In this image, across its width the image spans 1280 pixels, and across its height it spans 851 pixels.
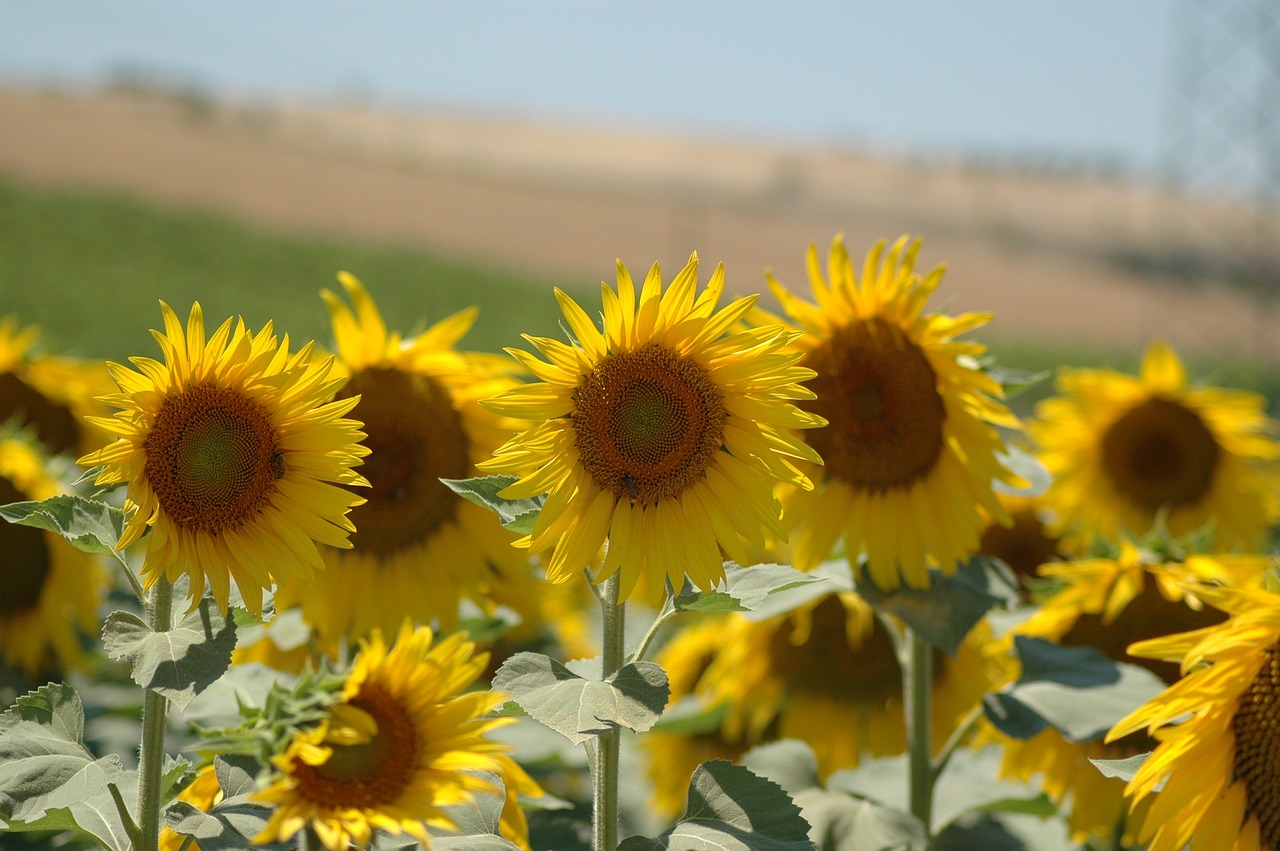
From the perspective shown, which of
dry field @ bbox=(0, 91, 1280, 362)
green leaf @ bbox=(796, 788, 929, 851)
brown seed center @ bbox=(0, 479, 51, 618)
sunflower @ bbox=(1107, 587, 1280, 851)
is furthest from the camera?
dry field @ bbox=(0, 91, 1280, 362)

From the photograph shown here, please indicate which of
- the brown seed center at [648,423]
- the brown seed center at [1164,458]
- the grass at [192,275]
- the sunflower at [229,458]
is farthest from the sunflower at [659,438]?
the grass at [192,275]

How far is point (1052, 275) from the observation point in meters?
36.0

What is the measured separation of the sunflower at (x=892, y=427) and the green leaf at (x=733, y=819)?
1.49 feet

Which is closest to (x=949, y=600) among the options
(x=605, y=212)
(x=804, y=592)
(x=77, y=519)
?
(x=804, y=592)

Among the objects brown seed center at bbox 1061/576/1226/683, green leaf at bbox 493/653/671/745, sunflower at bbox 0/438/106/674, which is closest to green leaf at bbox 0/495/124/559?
green leaf at bbox 493/653/671/745

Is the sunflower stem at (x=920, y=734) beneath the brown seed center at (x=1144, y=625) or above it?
beneath

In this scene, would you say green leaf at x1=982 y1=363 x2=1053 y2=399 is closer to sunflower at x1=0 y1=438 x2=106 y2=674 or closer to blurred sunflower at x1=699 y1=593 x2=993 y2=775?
blurred sunflower at x1=699 y1=593 x2=993 y2=775

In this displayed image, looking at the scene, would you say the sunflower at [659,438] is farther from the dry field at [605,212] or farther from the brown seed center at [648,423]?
the dry field at [605,212]

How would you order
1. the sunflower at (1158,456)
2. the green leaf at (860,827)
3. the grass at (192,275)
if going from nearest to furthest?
the green leaf at (860,827) < the sunflower at (1158,456) < the grass at (192,275)

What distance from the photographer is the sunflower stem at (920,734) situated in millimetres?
2039

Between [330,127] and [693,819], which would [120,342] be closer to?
[693,819]

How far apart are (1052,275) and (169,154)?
23904 millimetres

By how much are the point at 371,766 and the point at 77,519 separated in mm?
464

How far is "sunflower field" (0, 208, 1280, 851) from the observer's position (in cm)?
141
